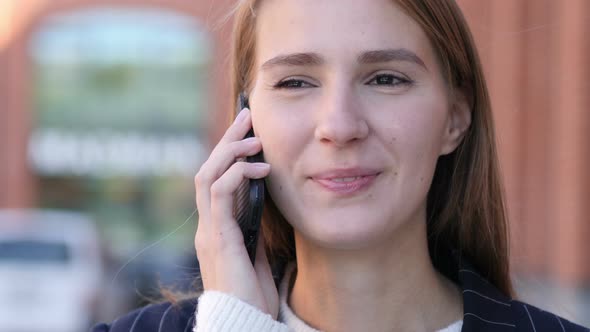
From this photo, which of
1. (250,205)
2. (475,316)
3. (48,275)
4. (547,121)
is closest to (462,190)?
(475,316)

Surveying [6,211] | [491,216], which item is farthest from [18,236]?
[491,216]

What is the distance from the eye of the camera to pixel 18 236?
1274 centimetres

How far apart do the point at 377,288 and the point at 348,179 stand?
1.16ft

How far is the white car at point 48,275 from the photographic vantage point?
11320 millimetres

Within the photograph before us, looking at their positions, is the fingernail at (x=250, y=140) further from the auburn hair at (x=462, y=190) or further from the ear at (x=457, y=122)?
the ear at (x=457, y=122)

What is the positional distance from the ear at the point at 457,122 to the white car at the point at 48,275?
8963 mm

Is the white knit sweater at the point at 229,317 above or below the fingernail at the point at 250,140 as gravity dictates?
below

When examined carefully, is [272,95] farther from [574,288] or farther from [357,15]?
[574,288]

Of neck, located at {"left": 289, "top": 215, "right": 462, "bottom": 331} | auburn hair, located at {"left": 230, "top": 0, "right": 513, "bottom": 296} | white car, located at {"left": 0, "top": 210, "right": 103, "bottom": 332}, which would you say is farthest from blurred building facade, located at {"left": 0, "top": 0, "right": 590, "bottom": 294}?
neck, located at {"left": 289, "top": 215, "right": 462, "bottom": 331}

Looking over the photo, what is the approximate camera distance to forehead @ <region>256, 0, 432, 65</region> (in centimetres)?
249

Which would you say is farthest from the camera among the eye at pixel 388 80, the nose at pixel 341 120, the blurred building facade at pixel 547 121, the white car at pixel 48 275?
the blurred building facade at pixel 547 121

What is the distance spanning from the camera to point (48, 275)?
39.4ft

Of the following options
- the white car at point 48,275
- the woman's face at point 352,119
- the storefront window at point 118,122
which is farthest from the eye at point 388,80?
the storefront window at point 118,122

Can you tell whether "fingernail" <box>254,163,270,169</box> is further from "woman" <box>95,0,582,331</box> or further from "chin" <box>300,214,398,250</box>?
"chin" <box>300,214,398,250</box>
